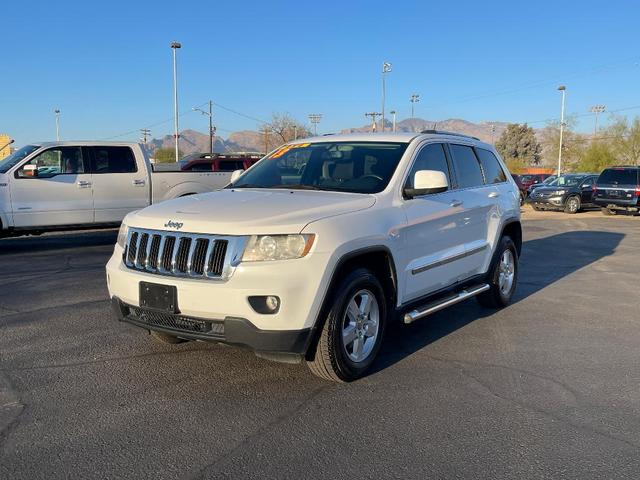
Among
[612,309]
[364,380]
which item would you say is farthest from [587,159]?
[364,380]

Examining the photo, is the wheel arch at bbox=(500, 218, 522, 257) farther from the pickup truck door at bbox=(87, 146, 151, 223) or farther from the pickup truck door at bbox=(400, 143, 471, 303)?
the pickup truck door at bbox=(87, 146, 151, 223)

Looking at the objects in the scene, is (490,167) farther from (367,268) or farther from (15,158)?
(15,158)

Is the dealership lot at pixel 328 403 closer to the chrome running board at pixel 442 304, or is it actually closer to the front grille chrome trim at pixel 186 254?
the chrome running board at pixel 442 304

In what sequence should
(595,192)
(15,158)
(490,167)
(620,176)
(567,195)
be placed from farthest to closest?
1. (567,195)
2. (595,192)
3. (620,176)
4. (15,158)
5. (490,167)

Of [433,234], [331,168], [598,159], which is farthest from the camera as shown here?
[598,159]

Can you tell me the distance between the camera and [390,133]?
5.64 meters

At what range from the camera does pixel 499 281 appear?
261 inches

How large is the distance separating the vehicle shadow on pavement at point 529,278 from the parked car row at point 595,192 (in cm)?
613

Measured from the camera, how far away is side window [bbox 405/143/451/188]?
5.13m

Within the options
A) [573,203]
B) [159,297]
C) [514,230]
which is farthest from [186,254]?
[573,203]

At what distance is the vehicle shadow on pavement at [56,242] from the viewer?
11.1 metres

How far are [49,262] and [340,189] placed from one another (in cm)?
632

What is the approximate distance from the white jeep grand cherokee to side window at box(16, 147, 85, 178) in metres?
5.98

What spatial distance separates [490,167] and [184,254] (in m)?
4.07
